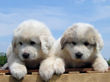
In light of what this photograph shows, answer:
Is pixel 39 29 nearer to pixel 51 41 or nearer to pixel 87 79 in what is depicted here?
pixel 51 41

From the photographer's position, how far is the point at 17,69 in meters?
5.50

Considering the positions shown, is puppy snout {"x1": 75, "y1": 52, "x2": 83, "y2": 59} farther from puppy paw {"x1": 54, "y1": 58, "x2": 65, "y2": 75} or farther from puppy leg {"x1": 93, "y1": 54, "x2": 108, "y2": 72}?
puppy leg {"x1": 93, "y1": 54, "x2": 108, "y2": 72}

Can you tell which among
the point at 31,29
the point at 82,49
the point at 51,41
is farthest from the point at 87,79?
the point at 31,29

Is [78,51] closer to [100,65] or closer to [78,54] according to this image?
[78,54]

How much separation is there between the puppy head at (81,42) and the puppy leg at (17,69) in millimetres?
995

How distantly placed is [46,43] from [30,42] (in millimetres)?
326

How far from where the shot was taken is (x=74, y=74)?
571 centimetres

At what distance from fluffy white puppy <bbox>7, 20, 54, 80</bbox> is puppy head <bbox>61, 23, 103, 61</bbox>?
1.20 feet

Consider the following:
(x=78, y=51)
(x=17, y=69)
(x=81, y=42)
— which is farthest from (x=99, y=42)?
(x=17, y=69)

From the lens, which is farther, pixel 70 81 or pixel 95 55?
pixel 95 55

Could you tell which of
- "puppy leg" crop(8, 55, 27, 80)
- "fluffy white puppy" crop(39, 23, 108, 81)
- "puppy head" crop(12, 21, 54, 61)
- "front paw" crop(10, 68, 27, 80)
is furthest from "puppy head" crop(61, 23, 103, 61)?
"front paw" crop(10, 68, 27, 80)

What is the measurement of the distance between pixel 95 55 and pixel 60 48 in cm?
78

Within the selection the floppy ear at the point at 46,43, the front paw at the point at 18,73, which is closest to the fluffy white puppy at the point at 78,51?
the floppy ear at the point at 46,43

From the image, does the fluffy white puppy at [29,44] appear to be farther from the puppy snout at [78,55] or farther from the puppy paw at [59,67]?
the puppy snout at [78,55]
